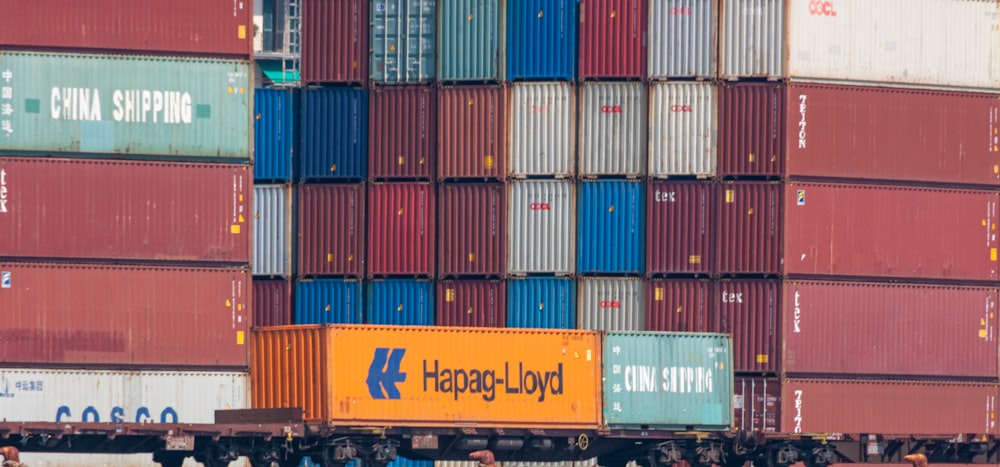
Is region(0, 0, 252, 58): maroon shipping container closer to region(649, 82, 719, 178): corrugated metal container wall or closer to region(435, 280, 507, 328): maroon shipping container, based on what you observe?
region(435, 280, 507, 328): maroon shipping container

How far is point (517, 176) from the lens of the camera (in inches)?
2124

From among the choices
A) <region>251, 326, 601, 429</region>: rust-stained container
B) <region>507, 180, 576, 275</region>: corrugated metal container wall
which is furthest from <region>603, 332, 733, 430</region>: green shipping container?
<region>507, 180, 576, 275</region>: corrugated metal container wall

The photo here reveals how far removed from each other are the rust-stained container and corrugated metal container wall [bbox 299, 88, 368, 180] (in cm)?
1062

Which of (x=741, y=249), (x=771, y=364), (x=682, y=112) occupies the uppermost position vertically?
(x=682, y=112)

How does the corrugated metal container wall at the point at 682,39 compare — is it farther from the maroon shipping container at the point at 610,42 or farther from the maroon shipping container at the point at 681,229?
the maroon shipping container at the point at 681,229

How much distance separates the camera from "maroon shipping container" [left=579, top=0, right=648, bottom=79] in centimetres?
5369

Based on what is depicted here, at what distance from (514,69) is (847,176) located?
10.4 metres

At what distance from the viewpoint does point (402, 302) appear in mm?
54219

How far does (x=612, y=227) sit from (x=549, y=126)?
11.8 feet

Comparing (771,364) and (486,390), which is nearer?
(486,390)

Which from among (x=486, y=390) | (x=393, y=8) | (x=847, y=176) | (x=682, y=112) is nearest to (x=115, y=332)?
(x=486, y=390)

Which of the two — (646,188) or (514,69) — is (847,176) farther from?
(514,69)

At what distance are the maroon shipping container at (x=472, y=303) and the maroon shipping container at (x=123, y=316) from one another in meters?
7.74

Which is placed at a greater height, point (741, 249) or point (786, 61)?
point (786, 61)
